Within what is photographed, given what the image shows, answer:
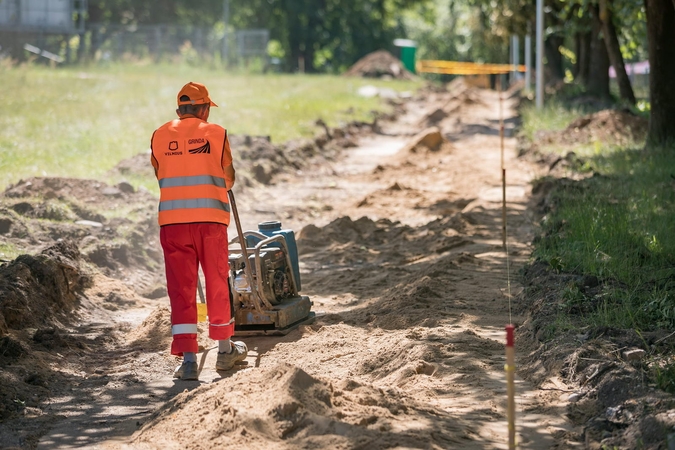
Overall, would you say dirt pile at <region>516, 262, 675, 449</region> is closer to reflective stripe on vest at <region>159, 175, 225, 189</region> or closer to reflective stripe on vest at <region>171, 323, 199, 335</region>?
reflective stripe on vest at <region>171, 323, 199, 335</region>

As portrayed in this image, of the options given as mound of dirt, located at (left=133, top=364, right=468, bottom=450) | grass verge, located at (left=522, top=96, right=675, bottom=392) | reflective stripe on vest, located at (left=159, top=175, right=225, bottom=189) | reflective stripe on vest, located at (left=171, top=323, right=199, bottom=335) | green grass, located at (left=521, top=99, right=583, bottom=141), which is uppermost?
reflective stripe on vest, located at (left=159, top=175, right=225, bottom=189)

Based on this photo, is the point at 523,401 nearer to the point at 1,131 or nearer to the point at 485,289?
the point at 485,289

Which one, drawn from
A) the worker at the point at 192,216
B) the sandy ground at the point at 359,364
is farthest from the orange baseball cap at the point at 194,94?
the sandy ground at the point at 359,364

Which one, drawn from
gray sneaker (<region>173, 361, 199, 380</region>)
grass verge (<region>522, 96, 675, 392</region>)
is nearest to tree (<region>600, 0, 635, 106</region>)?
grass verge (<region>522, 96, 675, 392</region>)

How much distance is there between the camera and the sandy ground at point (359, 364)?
5.48 meters

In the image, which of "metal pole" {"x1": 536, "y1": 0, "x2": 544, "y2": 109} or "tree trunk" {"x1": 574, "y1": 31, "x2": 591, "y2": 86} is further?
"tree trunk" {"x1": 574, "y1": 31, "x2": 591, "y2": 86}

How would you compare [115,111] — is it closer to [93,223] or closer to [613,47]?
[613,47]

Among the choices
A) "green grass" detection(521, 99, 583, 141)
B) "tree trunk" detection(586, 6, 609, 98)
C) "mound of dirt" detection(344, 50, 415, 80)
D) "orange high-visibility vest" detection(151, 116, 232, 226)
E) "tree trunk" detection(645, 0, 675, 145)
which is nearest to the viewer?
"orange high-visibility vest" detection(151, 116, 232, 226)

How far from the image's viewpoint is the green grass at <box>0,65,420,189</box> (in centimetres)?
1628

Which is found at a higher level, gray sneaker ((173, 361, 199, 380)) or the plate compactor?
the plate compactor

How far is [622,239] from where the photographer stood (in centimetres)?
949

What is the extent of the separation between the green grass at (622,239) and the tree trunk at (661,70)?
2.17m

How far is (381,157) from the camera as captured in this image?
23453mm

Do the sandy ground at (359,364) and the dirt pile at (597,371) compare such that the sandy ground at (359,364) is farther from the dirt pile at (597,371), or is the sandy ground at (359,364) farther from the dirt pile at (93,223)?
the dirt pile at (93,223)
